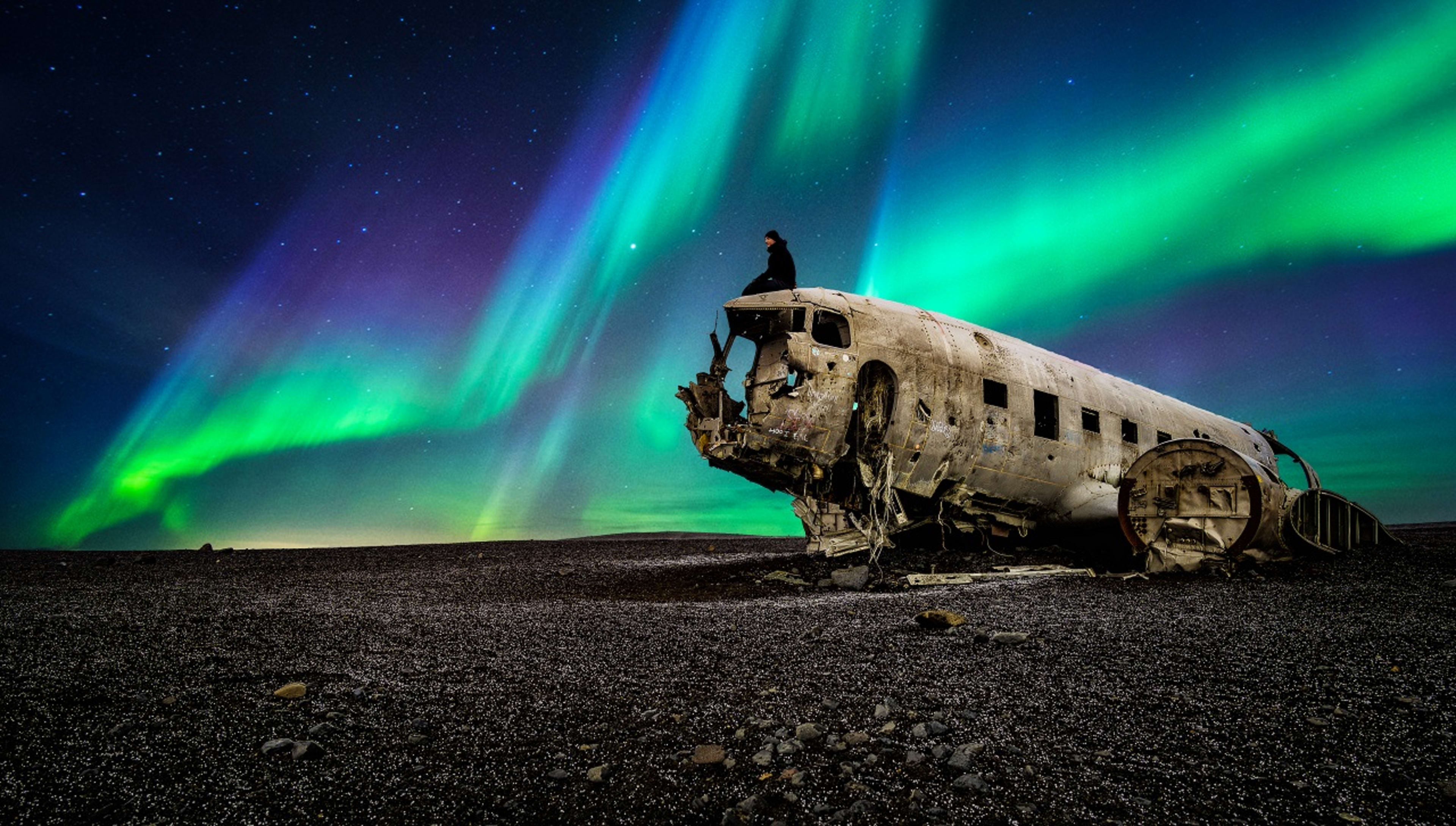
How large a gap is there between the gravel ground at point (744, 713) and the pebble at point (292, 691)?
7cm

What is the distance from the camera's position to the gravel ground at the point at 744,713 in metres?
2.82

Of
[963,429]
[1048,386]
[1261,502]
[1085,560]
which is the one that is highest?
[1048,386]

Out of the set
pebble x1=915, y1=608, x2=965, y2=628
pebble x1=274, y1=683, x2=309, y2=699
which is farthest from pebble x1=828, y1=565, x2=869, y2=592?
pebble x1=274, y1=683, x2=309, y2=699

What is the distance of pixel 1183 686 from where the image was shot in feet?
14.5

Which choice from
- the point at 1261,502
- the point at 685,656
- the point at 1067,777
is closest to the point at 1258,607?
the point at 1261,502

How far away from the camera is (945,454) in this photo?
39.7 ft

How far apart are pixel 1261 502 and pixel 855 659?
9433 millimetres

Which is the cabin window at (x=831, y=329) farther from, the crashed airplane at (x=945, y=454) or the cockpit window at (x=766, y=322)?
the cockpit window at (x=766, y=322)

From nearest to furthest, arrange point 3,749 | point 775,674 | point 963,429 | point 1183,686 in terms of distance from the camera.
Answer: point 3,749, point 1183,686, point 775,674, point 963,429

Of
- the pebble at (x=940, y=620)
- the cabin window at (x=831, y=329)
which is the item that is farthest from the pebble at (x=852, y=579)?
the cabin window at (x=831, y=329)

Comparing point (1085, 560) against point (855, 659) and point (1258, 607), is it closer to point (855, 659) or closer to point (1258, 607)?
point (1258, 607)

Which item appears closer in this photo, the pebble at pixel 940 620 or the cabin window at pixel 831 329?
the pebble at pixel 940 620

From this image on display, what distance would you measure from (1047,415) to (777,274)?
7.20 m

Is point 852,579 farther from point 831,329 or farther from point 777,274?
point 777,274
